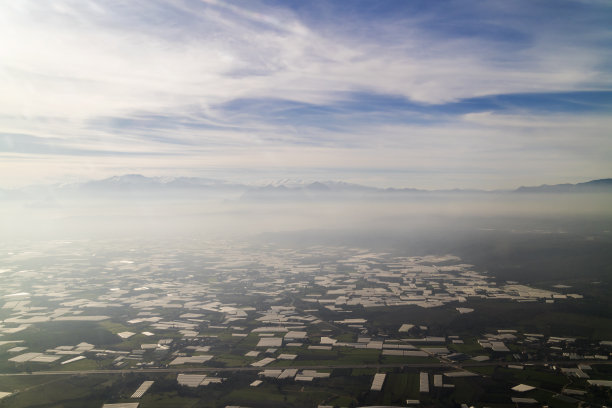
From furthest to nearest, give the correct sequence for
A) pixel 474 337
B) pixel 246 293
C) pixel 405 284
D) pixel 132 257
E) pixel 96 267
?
pixel 132 257
pixel 96 267
pixel 405 284
pixel 246 293
pixel 474 337

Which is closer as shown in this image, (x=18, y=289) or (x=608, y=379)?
(x=608, y=379)

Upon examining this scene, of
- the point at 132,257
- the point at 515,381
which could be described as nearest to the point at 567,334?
the point at 515,381

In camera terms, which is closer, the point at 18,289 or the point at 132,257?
the point at 18,289

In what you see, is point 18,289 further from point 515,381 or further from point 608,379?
point 608,379

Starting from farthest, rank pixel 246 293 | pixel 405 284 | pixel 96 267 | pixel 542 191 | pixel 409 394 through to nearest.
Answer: pixel 542 191, pixel 96 267, pixel 405 284, pixel 246 293, pixel 409 394

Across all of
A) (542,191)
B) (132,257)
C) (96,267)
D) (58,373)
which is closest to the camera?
(58,373)

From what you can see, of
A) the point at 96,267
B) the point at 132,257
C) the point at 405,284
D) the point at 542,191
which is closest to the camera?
the point at 405,284

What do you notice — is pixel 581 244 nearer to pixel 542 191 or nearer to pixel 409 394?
pixel 409 394

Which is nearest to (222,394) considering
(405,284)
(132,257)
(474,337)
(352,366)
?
(352,366)
